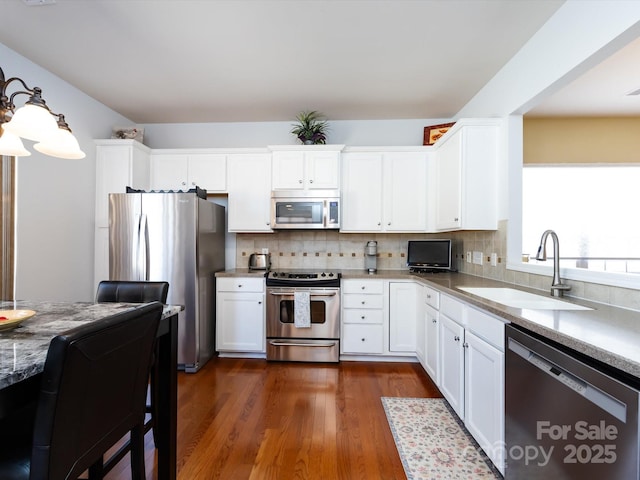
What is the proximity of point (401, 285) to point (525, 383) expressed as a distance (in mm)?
1707

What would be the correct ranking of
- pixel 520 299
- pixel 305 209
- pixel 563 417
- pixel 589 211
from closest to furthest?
pixel 563 417, pixel 520 299, pixel 305 209, pixel 589 211

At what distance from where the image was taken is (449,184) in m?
2.74

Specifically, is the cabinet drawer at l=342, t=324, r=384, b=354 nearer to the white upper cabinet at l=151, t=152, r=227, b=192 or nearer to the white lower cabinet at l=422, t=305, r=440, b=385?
the white lower cabinet at l=422, t=305, r=440, b=385

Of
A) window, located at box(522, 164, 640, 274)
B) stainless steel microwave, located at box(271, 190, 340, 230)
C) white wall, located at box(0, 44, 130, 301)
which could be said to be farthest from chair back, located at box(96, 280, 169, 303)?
window, located at box(522, 164, 640, 274)

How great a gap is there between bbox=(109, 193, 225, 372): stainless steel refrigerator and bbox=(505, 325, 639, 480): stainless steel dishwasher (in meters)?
2.52

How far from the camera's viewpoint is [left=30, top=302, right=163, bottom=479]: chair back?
72 cm

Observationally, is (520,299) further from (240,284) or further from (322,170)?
(240,284)

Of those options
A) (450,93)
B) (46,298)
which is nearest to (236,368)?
(46,298)

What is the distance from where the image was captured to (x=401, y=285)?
2928mm

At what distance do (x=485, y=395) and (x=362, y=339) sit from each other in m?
1.45

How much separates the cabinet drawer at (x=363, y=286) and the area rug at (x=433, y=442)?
990 millimetres

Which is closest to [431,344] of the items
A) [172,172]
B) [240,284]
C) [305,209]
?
[305,209]

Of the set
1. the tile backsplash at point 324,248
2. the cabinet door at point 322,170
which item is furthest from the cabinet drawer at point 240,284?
the cabinet door at point 322,170

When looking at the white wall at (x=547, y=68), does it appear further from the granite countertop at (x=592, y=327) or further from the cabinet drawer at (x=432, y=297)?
the cabinet drawer at (x=432, y=297)
